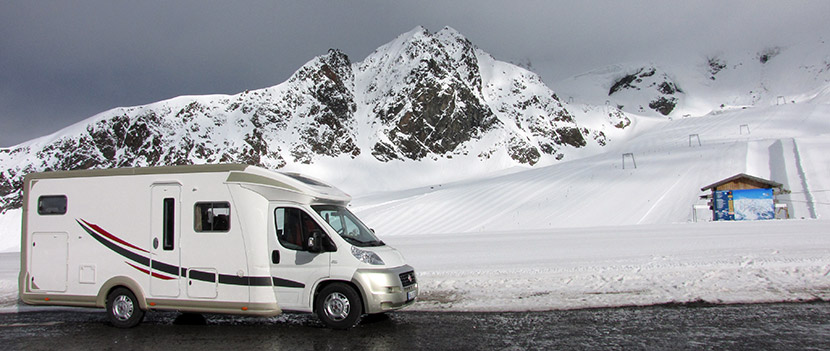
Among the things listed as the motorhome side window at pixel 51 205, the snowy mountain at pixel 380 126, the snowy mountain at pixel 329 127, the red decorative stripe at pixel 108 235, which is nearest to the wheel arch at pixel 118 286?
the red decorative stripe at pixel 108 235

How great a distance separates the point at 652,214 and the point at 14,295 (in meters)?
32.2

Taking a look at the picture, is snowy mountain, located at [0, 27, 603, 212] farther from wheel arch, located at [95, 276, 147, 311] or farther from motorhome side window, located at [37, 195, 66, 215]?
wheel arch, located at [95, 276, 147, 311]

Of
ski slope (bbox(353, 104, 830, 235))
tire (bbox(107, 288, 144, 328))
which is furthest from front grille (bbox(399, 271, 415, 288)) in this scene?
ski slope (bbox(353, 104, 830, 235))

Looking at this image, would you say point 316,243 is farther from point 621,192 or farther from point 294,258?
point 621,192

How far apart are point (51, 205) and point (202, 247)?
3.40 m

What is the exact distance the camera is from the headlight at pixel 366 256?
7848mm

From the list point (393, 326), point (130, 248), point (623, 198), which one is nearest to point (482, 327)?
point (393, 326)

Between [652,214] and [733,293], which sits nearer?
[733,293]

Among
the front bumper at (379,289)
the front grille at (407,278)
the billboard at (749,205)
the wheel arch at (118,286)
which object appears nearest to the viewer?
the front bumper at (379,289)

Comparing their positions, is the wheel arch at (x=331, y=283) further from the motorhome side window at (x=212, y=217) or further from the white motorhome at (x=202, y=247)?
the motorhome side window at (x=212, y=217)

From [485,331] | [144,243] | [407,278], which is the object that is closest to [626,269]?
[485,331]

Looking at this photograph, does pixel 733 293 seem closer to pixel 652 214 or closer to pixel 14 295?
pixel 14 295

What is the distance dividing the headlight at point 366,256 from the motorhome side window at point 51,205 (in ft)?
18.8

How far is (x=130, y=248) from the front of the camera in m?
8.67
